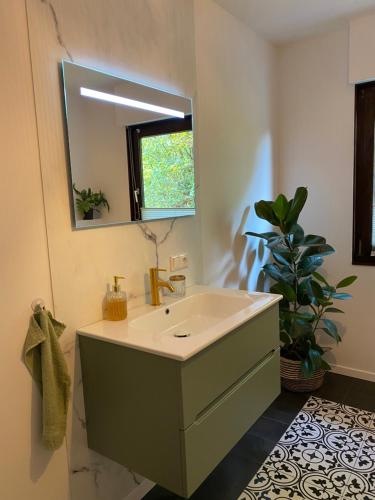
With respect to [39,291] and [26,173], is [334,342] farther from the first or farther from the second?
[26,173]

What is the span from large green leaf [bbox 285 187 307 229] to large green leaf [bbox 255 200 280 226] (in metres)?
0.09

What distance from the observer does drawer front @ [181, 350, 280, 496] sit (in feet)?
4.54

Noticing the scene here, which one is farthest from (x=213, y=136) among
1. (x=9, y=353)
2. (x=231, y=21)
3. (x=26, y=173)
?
(x=9, y=353)

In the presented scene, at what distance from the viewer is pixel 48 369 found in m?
1.40

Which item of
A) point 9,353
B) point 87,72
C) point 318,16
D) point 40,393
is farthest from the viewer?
point 318,16

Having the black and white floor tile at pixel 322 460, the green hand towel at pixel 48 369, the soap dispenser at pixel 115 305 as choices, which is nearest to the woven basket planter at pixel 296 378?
the black and white floor tile at pixel 322 460

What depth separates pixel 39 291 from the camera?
4.77 feet

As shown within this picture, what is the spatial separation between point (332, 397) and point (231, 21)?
8.72ft

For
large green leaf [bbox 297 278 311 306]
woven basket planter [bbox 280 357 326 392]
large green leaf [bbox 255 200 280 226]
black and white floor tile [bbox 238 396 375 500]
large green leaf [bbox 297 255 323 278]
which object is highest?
large green leaf [bbox 255 200 280 226]

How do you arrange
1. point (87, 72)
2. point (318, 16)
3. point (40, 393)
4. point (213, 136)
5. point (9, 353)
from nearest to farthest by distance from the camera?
1. point (9, 353)
2. point (40, 393)
3. point (87, 72)
4. point (213, 136)
5. point (318, 16)

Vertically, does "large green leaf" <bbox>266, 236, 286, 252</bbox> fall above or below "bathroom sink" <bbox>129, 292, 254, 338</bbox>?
above

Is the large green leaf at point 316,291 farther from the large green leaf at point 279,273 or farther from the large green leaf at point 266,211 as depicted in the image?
the large green leaf at point 266,211

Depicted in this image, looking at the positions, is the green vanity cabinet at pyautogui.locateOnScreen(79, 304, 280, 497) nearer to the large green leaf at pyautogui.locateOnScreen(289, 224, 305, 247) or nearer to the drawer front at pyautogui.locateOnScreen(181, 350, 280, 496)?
the drawer front at pyautogui.locateOnScreen(181, 350, 280, 496)

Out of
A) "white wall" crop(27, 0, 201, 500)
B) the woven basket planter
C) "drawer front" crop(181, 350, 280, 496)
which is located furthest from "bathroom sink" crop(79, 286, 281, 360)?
the woven basket planter
